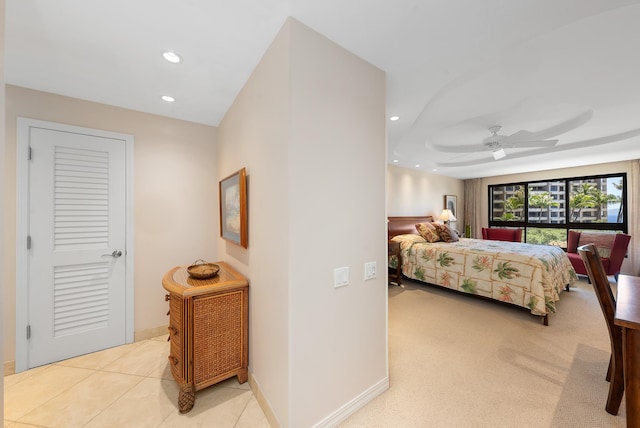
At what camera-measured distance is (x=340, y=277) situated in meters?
1.53

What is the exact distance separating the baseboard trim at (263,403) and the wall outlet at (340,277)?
2.92ft

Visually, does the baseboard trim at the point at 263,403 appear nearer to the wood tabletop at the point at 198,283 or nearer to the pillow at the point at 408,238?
the wood tabletop at the point at 198,283

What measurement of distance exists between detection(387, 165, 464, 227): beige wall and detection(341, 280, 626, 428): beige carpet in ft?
8.25

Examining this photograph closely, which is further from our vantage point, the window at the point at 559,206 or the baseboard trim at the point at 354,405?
the window at the point at 559,206

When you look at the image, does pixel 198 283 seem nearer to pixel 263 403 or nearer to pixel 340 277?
pixel 263 403

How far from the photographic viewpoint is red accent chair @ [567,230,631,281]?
414 cm

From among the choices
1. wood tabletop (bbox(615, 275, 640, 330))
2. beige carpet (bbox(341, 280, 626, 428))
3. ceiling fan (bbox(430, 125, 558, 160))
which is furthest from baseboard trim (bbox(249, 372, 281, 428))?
ceiling fan (bbox(430, 125, 558, 160))

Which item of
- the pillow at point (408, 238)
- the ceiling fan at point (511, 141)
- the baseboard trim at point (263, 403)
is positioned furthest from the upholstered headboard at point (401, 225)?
the baseboard trim at point (263, 403)

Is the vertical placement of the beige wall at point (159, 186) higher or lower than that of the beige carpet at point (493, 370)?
higher

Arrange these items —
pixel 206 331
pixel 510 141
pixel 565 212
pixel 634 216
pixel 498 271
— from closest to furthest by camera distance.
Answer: pixel 206 331 → pixel 498 271 → pixel 510 141 → pixel 634 216 → pixel 565 212

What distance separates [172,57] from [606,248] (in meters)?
6.99

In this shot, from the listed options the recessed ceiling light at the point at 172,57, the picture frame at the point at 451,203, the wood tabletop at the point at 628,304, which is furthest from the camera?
the picture frame at the point at 451,203

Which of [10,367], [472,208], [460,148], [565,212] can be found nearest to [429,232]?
[460,148]

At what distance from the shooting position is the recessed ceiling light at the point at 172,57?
1.64 meters
